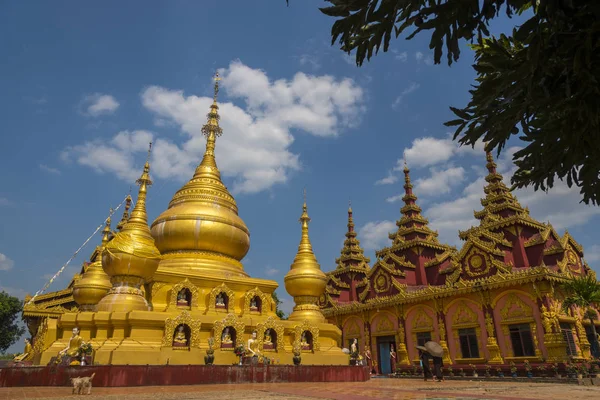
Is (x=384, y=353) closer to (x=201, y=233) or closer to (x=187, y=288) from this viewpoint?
(x=201, y=233)

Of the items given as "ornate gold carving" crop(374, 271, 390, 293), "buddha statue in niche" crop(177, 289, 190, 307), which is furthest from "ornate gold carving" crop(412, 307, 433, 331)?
"buddha statue in niche" crop(177, 289, 190, 307)

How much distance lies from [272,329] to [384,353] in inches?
684

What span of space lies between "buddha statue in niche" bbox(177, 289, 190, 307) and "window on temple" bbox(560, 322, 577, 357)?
68.1 feet

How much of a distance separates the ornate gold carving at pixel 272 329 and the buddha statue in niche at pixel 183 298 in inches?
134

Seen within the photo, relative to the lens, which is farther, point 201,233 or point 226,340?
point 201,233

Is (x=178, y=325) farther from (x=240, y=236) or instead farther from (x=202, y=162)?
(x=202, y=162)

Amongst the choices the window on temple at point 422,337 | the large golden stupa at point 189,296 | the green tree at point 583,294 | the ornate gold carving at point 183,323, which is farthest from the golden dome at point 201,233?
the green tree at point 583,294

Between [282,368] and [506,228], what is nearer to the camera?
[282,368]

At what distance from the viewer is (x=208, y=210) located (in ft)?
70.7

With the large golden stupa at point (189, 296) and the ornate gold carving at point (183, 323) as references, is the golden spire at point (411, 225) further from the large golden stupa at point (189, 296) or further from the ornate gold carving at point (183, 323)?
the ornate gold carving at point (183, 323)

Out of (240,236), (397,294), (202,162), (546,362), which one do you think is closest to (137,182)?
(202,162)

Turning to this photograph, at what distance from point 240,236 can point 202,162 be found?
6.22 m

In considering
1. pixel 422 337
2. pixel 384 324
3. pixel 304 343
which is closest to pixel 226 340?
pixel 304 343

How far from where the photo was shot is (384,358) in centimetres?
3225
